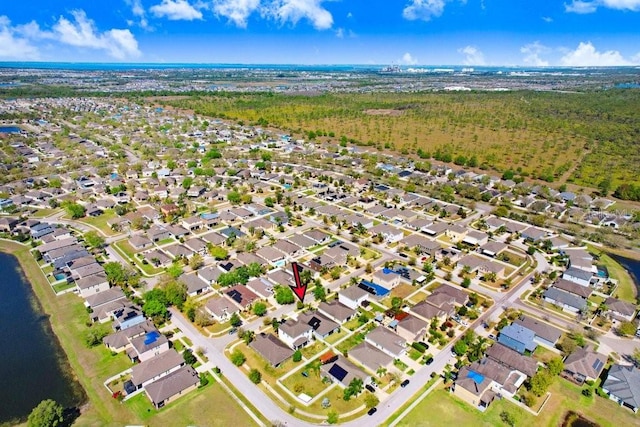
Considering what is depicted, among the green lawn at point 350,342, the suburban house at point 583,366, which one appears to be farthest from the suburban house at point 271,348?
the suburban house at point 583,366

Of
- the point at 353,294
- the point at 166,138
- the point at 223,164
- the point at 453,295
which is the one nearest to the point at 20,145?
the point at 166,138

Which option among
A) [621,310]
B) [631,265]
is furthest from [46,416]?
[631,265]

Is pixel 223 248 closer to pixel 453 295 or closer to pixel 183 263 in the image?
pixel 183 263

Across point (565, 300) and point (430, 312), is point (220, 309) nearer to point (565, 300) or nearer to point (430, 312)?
point (430, 312)

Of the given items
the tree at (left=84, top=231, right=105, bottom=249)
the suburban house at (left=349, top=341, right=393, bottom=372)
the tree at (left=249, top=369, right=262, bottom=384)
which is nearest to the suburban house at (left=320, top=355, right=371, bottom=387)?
the suburban house at (left=349, top=341, right=393, bottom=372)

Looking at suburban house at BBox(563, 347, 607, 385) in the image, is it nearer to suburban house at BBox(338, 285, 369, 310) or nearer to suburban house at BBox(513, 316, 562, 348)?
suburban house at BBox(513, 316, 562, 348)

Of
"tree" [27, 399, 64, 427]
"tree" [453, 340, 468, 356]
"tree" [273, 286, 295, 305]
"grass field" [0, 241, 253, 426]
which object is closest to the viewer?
"tree" [27, 399, 64, 427]
